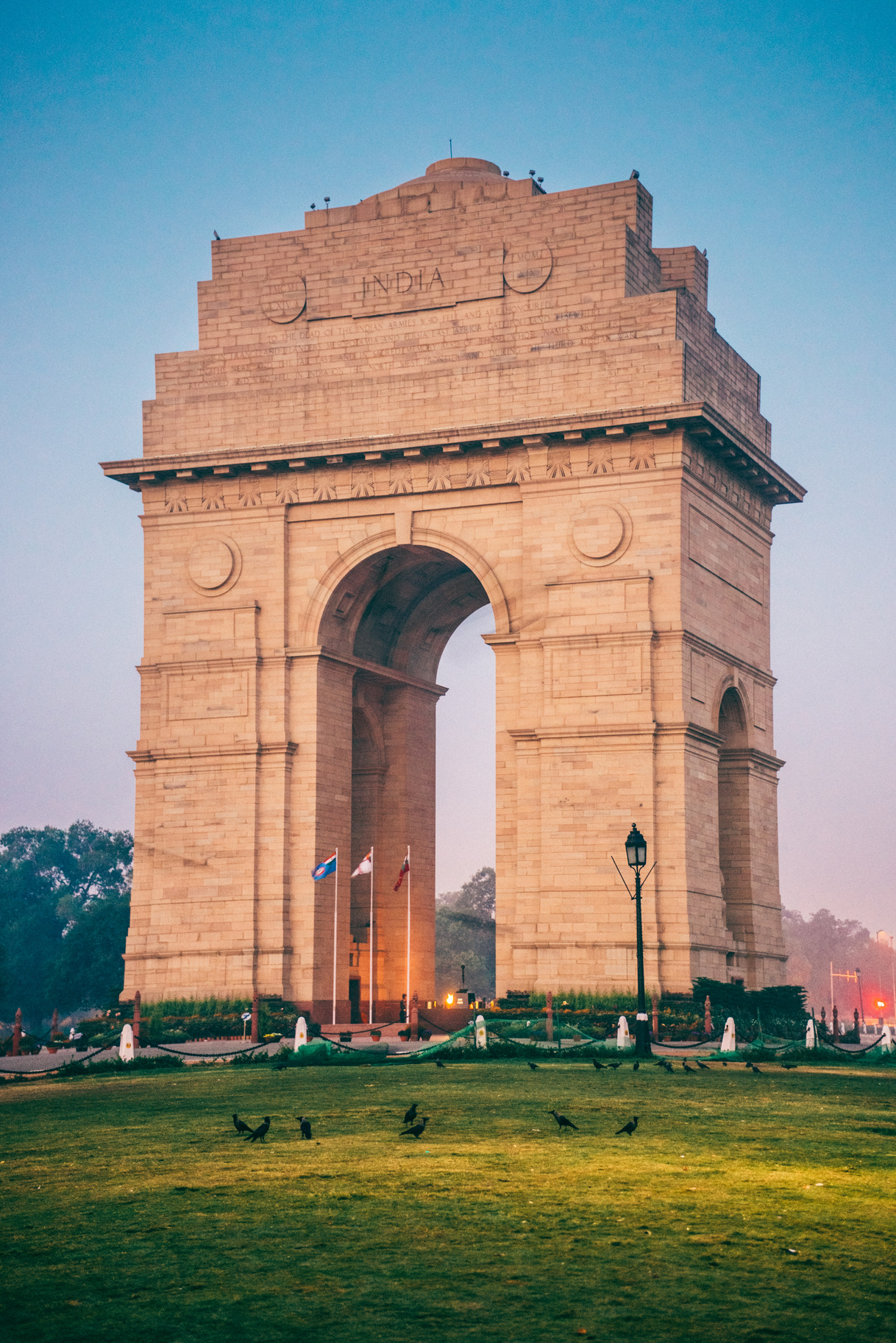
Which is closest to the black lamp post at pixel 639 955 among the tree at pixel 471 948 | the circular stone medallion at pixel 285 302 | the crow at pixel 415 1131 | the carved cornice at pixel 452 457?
the crow at pixel 415 1131

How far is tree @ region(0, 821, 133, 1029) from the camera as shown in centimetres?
8162

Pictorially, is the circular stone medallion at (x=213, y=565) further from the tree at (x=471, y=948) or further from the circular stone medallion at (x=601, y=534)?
the tree at (x=471, y=948)

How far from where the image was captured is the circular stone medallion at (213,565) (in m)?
40.1

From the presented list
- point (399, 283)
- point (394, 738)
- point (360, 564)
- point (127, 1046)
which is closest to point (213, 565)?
point (360, 564)

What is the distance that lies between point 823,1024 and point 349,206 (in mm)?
23537

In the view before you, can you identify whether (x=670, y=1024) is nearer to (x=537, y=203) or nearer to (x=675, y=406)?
(x=675, y=406)

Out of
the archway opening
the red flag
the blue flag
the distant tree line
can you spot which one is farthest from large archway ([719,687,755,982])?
the distant tree line

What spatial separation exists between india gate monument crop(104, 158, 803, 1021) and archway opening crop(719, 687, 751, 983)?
0.26 feet

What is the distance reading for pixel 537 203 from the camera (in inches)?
1531

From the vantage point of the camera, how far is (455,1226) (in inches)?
Answer: 374

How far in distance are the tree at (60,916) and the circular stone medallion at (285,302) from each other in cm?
4270

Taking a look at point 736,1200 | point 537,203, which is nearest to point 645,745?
point 537,203

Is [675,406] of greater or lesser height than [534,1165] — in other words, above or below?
above

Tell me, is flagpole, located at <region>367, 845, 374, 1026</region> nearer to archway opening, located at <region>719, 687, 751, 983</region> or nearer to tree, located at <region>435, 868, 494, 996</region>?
archway opening, located at <region>719, 687, 751, 983</region>
